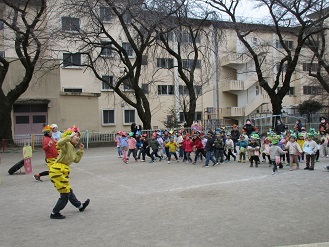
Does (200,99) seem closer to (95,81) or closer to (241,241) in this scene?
(95,81)

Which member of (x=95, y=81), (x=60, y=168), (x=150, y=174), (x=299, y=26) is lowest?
(x=150, y=174)

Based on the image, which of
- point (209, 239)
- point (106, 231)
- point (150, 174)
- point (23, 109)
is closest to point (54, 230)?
point (106, 231)

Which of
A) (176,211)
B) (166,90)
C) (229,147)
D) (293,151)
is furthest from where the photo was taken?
(166,90)

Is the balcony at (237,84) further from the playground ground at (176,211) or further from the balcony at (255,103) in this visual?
the playground ground at (176,211)

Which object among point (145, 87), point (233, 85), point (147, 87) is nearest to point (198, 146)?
point (145, 87)

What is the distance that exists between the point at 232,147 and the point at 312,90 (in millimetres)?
30782

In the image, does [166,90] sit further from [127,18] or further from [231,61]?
[127,18]

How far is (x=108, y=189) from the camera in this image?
10.2m

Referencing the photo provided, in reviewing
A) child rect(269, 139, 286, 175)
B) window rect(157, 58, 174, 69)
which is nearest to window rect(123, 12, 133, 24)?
window rect(157, 58, 174, 69)

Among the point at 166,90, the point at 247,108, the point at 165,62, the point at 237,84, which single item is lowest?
the point at 247,108

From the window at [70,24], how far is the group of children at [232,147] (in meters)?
9.01

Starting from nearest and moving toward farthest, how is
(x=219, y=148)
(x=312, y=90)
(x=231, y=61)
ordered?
(x=219, y=148) → (x=231, y=61) → (x=312, y=90)

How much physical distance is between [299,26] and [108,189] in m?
23.7

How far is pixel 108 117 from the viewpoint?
3681cm
